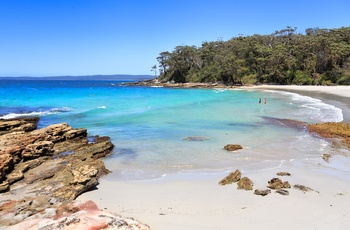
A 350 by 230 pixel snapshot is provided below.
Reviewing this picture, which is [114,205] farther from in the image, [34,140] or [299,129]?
[299,129]

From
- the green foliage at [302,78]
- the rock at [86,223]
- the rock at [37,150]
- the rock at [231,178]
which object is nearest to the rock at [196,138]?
the rock at [231,178]

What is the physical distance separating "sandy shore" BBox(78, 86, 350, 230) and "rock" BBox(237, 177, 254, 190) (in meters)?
0.19

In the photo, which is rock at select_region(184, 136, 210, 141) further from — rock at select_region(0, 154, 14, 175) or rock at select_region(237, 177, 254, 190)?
rock at select_region(0, 154, 14, 175)

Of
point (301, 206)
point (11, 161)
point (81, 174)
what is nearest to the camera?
point (301, 206)

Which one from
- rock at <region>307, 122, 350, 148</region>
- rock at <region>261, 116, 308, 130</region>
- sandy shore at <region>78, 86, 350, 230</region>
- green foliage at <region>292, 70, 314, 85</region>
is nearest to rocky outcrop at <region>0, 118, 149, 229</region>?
sandy shore at <region>78, 86, 350, 230</region>

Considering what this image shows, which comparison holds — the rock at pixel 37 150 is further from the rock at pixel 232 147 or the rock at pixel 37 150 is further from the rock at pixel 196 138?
the rock at pixel 232 147

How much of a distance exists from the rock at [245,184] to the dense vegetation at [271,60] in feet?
211

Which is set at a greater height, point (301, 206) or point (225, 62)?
point (225, 62)

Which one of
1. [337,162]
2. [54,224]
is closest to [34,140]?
[54,224]

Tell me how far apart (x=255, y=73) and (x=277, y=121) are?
65.7m

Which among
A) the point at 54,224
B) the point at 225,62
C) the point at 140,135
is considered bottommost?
the point at 140,135

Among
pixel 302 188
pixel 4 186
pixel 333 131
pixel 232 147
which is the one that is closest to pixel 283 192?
pixel 302 188

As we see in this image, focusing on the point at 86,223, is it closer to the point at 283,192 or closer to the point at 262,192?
the point at 262,192

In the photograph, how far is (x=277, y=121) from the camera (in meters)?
21.7
